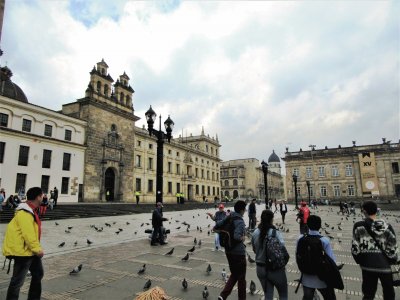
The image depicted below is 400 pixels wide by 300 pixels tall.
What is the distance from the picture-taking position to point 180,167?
5359 cm

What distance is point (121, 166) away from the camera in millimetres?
36312

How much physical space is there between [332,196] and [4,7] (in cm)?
6090

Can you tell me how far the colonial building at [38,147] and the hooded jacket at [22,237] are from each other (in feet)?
81.5

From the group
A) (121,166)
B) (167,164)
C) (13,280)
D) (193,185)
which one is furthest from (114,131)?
(13,280)

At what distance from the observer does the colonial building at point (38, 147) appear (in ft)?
81.5

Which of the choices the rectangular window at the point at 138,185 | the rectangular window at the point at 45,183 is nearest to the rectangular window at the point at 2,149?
the rectangular window at the point at 45,183

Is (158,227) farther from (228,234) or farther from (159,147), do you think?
(228,234)

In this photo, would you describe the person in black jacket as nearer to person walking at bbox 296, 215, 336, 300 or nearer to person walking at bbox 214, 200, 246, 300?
person walking at bbox 214, 200, 246, 300

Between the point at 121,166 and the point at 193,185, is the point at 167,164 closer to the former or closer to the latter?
the point at 193,185

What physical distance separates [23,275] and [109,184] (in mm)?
32710

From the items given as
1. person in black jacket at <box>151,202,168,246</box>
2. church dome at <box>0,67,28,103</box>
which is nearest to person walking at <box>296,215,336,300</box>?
person in black jacket at <box>151,202,168,246</box>

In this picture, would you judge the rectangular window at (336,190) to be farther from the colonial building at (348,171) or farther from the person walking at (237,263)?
the person walking at (237,263)

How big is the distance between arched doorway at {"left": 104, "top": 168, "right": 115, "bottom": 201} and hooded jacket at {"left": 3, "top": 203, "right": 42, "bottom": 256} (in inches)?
1249

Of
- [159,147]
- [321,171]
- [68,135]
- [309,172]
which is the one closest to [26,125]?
[68,135]
